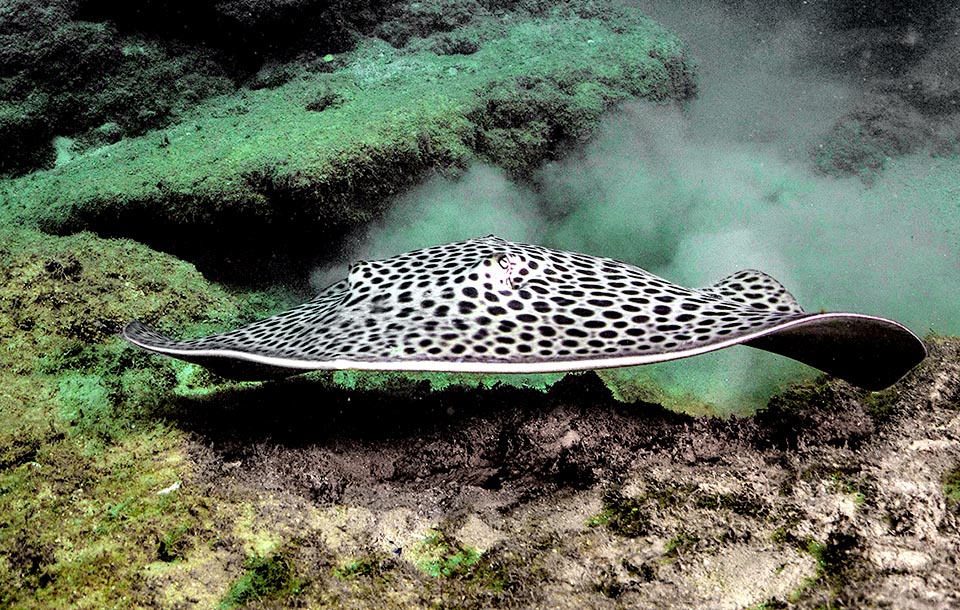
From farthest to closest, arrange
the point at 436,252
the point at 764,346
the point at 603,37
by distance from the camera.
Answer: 1. the point at 603,37
2. the point at 436,252
3. the point at 764,346

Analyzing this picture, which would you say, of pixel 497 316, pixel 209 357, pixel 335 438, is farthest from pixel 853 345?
pixel 209 357

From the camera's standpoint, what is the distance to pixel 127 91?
627cm

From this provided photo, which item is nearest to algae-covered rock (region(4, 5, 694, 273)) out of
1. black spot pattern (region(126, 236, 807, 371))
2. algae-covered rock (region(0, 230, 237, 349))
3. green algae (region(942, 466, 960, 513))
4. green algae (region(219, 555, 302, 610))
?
algae-covered rock (region(0, 230, 237, 349))

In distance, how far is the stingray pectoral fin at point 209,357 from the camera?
2.21m

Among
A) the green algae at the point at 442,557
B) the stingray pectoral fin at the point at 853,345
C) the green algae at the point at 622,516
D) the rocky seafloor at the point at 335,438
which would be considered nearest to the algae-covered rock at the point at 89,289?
the rocky seafloor at the point at 335,438

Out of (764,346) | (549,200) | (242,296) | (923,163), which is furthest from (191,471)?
(923,163)

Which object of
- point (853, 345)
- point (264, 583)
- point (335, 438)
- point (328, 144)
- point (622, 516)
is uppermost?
point (853, 345)

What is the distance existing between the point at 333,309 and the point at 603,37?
6.86m

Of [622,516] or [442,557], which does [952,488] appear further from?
[442,557]

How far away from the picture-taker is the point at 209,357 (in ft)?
7.54

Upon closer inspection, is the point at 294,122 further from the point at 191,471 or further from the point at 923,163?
the point at 923,163

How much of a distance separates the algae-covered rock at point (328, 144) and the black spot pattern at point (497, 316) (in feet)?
6.57

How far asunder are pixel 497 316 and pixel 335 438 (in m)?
1.02

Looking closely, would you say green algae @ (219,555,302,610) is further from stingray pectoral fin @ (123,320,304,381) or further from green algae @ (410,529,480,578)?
stingray pectoral fin @ (123,320,304,381)
